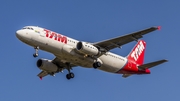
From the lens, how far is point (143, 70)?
6494 cm

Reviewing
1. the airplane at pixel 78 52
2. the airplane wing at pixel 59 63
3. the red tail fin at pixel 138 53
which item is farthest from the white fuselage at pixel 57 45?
the red tail fin at pixel 138 53

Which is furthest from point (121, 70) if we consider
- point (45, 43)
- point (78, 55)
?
point (45, 43)

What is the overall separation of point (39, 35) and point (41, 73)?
45.7 feet

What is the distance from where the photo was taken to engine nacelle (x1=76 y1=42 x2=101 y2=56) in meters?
56.8

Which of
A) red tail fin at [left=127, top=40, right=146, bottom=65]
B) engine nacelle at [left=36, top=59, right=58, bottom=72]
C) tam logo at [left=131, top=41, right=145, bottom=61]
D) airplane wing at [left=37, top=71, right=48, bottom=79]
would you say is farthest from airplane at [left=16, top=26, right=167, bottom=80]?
airplane wing at [left=37, top=71, right=48, bottom=79]

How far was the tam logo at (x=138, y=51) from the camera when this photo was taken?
68.8 metres

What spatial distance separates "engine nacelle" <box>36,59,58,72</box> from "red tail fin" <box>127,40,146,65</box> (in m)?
11.6

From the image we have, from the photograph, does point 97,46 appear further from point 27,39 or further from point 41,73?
point 41,73

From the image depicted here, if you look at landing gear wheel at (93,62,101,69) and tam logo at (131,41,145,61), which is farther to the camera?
tam logo at (131,41,145,61)

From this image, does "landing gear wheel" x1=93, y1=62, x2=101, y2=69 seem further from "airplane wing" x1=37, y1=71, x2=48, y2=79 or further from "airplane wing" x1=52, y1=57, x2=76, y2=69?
"airplane wing" x1=37, y1=71, x2=48, y2=79

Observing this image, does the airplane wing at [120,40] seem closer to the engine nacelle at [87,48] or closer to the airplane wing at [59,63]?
the engine nacelle at [87,48]

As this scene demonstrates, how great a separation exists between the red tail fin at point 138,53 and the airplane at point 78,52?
5.73ft

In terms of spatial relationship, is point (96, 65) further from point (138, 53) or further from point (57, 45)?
point (138, 53)

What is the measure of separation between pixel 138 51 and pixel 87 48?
16142mm
